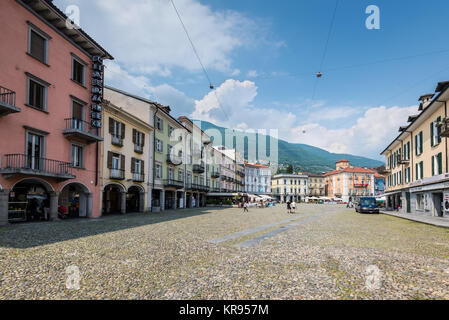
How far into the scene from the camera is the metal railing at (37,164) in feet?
50.2

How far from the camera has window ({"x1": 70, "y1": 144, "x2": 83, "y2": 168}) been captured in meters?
20.3

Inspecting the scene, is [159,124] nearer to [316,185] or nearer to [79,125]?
[79,125]

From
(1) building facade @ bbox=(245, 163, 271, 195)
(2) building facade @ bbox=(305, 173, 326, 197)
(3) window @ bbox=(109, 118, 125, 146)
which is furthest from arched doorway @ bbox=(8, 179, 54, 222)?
(2) building facade @ bbox=(305, 173, 326, 197)

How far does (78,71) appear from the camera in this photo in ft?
69.8

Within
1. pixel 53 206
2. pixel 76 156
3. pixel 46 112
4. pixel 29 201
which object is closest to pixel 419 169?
pixel 76 156

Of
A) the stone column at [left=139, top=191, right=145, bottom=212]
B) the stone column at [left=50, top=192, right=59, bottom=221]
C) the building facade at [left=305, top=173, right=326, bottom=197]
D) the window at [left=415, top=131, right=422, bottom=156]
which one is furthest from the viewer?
the building facade at [left=305, top=173, right=326, bottom=197]

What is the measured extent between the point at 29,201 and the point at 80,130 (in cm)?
633

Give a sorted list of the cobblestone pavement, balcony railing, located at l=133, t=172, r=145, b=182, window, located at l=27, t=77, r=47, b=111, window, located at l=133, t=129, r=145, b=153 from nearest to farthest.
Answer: the cobblestone pavement
window, located at l=27, t=77, r=47, b=111
balcony railing, located at l=133, t=172, r=145, b=182
window, located at l=133, t=129, r=145, b=153

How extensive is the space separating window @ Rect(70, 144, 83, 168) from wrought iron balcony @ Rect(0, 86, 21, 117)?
5517 millimetres

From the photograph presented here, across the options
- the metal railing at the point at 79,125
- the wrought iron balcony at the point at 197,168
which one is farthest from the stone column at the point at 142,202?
the wrought iron balcony at the point at 197,168

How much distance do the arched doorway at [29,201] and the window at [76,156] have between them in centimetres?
260

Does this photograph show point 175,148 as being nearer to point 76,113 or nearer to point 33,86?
point 76,113

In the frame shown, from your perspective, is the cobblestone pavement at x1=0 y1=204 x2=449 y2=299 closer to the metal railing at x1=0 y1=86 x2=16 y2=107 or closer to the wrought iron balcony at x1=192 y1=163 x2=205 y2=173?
the metal railing at x1=0 y1=86 x2=16 y2=107
